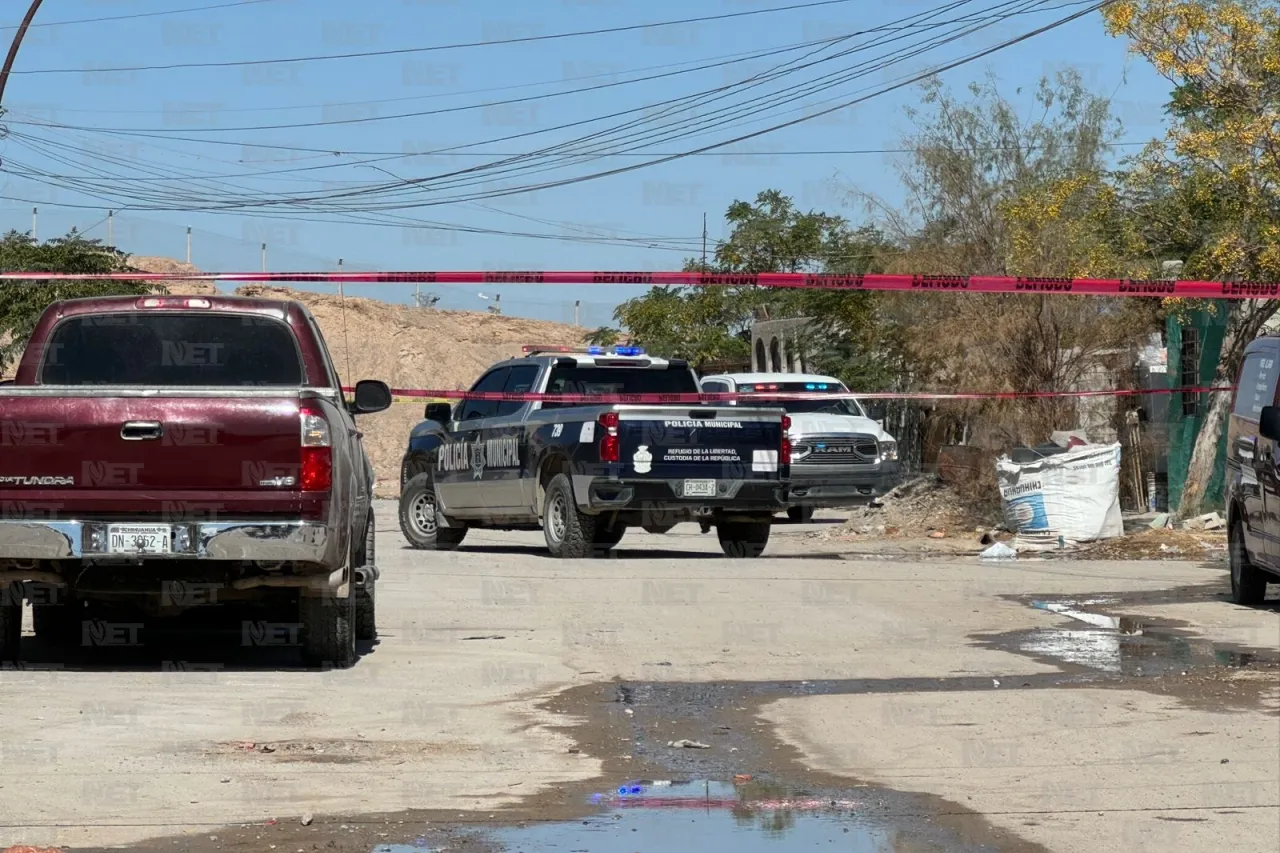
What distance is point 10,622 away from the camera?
968 cm

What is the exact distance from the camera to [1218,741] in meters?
7.72

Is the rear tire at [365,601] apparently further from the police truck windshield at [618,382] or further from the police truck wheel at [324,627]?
the police truck windshield at [618,382]

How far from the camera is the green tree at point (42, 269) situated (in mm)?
45312

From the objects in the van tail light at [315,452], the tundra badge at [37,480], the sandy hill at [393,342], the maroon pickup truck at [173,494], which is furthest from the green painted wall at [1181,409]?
the sandy hill at [393,342]

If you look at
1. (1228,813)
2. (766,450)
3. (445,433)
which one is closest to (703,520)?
Result: (766,450)

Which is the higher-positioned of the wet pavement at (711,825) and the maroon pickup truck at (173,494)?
the maroon pickup truck at (173,494)

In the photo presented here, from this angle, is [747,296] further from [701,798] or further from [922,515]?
[701,798]

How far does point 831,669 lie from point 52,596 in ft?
14.0

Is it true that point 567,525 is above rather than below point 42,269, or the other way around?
below

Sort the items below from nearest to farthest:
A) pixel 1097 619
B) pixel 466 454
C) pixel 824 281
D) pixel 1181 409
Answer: pixel 1097 619, pixel 824 281, pixel 466 454, pixel 1181 409

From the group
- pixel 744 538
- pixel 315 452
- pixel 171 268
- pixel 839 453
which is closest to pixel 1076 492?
pixel 744 538

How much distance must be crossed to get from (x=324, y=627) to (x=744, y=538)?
10.2 m

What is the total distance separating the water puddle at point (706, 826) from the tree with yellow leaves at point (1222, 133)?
14.6 meters

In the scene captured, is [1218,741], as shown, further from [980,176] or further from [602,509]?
[980,176]
